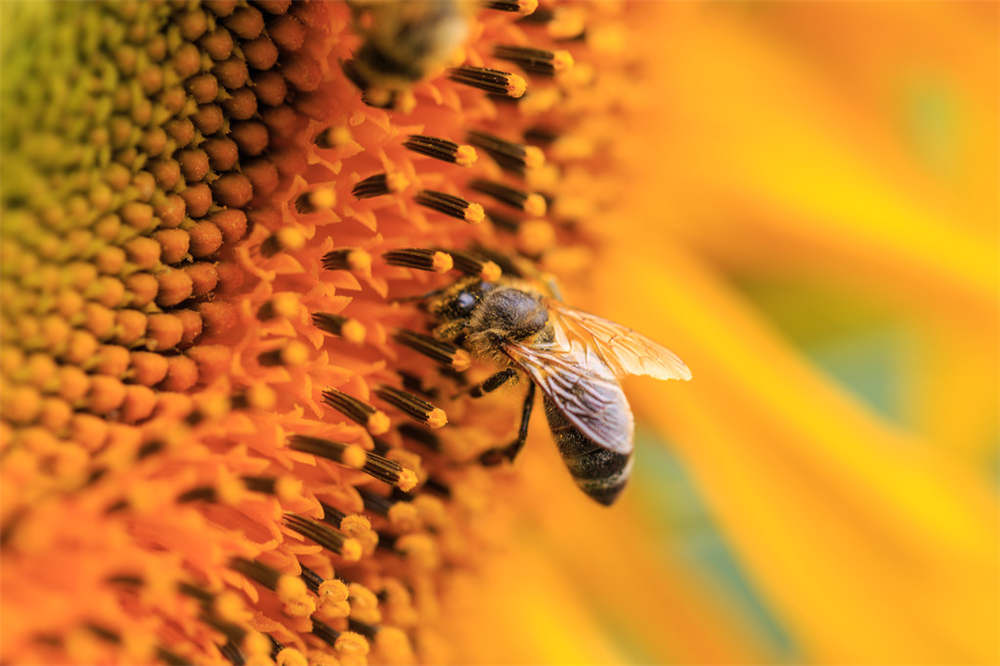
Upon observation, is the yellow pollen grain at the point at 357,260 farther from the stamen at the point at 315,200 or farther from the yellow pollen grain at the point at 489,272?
the yellow pollen grain at the point at 489,272

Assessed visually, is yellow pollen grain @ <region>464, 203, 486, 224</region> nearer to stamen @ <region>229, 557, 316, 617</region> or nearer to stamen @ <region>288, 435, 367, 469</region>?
stamen @ <region>288, 435, 367, 469</region>

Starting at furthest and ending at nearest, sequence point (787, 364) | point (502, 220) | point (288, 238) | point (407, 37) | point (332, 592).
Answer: point (787, 364), point (502, 220), point (332, 592), point (288, 238), point (407, 37)

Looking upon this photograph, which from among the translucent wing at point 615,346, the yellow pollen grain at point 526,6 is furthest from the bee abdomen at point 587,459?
the yellow pollen grain at point 526,6

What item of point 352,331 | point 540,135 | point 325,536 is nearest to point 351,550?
point 325,536

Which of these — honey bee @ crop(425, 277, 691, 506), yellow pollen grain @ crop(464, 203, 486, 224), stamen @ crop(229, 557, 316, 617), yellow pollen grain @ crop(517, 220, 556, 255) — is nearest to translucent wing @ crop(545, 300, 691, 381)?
honey bee @ crop(425, 277, 691, 506)

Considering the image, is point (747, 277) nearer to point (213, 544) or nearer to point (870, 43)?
point (870, 43)

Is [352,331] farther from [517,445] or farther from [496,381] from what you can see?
[517,445]
